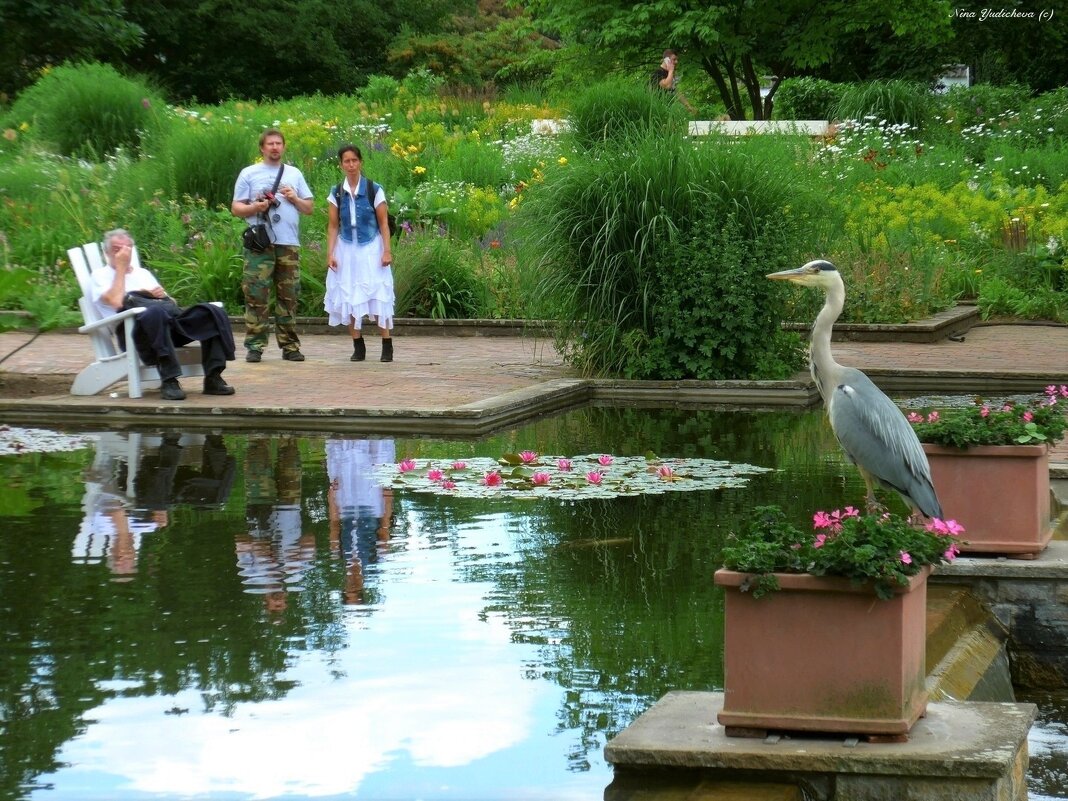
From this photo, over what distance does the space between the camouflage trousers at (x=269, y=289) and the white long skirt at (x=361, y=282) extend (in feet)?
1.12

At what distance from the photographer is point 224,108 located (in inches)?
1249

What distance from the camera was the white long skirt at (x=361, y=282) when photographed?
14.4m

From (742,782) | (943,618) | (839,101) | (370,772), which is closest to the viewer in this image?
(742,782)

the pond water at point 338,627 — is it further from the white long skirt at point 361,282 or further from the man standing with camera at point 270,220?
the white long skirt at point 361,282

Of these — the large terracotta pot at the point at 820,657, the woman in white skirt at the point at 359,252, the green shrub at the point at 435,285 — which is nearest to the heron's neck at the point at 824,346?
the large terracotta pot at the point at 820,657

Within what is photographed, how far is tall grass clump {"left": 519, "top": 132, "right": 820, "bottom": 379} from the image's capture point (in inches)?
519

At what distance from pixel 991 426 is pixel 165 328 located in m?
7.16

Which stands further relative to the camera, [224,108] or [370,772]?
[224,108]

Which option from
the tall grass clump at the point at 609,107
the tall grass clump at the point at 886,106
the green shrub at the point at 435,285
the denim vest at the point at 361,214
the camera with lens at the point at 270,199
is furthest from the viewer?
the tall grass clump at the point at 886,106

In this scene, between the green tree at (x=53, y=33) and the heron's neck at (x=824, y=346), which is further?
the green tree at (x=53, y=33)

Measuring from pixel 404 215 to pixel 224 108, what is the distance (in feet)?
41.4

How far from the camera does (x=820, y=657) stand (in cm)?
449

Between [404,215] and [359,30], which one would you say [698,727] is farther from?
[359,30]

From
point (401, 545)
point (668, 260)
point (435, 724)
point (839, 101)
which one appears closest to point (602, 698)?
point (435, 724)
